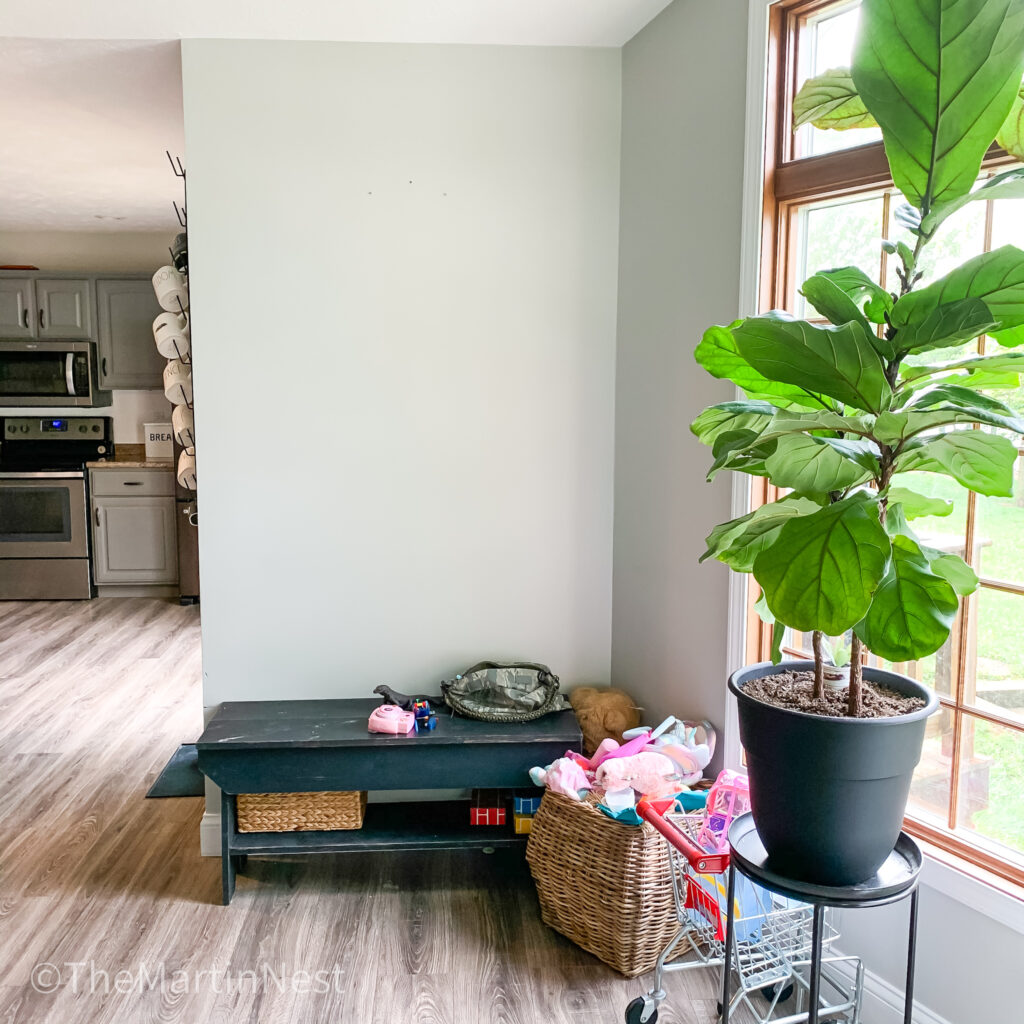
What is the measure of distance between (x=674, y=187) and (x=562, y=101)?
1.71 ft

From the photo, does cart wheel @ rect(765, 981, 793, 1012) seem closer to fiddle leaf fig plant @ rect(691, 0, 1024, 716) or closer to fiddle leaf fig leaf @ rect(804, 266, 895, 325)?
fiddle leaf fig plant @ rect(691, 0, 1024, 716)

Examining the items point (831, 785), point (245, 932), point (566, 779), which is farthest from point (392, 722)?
point (831, 785)

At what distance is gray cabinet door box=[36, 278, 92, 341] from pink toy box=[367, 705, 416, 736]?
15.5 ft

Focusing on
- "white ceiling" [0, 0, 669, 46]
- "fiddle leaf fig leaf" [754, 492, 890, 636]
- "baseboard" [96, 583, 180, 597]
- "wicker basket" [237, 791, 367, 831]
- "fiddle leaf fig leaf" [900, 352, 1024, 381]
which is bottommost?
"baseboard" [96, 583, 180, 597]

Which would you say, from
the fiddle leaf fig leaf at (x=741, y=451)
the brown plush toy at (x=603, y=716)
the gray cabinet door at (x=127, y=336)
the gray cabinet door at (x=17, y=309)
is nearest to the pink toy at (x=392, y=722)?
the brown plush toy at (x=603, y=716)

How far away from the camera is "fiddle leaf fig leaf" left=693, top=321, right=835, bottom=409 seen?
133 cm

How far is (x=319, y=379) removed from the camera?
2.79 meters

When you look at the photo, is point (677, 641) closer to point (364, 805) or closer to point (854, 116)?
point (364, 805)

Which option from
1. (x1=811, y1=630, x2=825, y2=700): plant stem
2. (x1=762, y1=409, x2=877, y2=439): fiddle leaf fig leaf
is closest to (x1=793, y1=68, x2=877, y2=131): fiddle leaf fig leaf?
(x1=762, y1=409, x2=877, y2=439): fiddle leaf fig leaf

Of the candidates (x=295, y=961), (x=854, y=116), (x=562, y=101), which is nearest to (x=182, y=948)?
(x=295, y=961)

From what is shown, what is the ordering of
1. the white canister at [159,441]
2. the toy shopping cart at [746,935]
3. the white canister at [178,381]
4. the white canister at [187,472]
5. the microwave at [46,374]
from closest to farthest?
the toy shopping cart at [746,935] → the white canister at [178,381] → the white canister at [187,472] → the microwave at [46,374] → the white canister at [159,441]

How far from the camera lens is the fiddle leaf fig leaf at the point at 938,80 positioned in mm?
1017

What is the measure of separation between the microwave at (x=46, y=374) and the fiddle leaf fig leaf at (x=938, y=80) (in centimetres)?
601

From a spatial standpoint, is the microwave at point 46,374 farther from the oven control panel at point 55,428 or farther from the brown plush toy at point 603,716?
the brown plush toy at point 603,716
